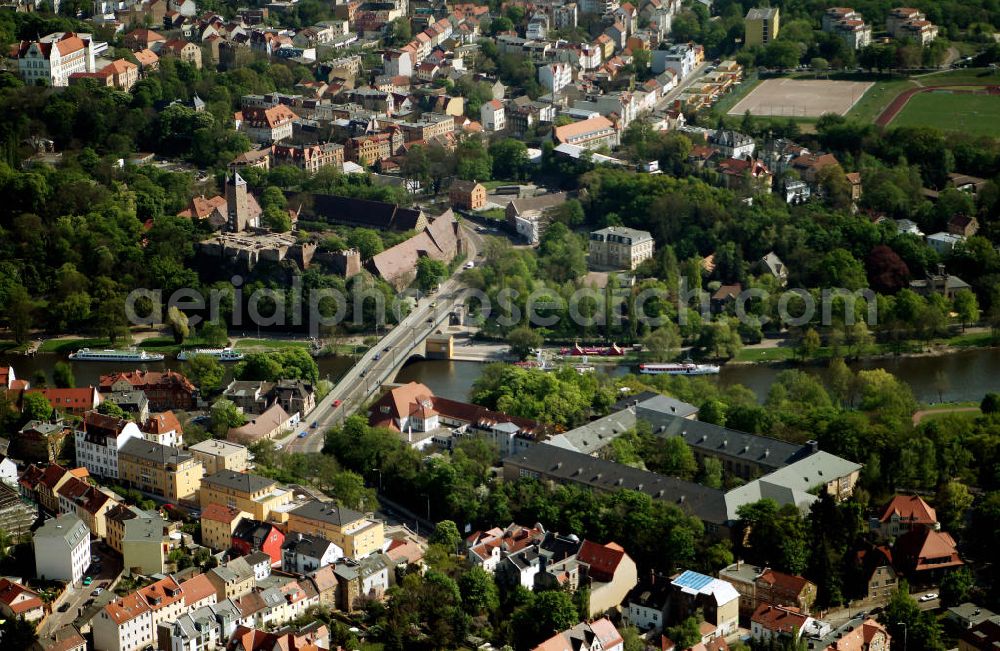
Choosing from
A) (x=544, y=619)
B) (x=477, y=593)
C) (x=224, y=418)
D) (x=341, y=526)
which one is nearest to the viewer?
(x=544, y=619)

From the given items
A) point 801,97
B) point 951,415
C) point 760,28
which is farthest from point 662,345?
point 760,28

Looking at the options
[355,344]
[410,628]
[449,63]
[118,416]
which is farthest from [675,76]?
[410,628]

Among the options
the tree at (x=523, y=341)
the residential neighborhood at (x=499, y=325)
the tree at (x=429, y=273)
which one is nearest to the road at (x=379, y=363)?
the residential neighborhood at (x=499, y=325)

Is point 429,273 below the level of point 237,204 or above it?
below

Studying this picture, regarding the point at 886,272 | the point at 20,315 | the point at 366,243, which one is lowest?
the point at 20,315

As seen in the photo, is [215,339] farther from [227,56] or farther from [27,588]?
[227,56]

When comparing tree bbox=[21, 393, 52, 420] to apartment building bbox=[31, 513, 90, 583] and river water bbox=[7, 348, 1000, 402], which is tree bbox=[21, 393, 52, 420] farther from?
apartment building bbox=[31, 513, 90, 583]

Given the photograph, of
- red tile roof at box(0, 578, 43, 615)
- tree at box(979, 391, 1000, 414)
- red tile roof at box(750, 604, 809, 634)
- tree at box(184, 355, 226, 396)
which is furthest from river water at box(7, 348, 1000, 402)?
red tile roof at box(0, 578, 43, 615)

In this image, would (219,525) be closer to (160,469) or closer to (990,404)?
(160,469)
